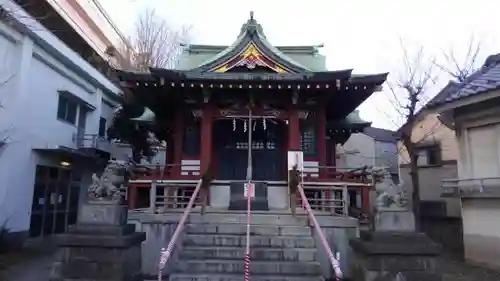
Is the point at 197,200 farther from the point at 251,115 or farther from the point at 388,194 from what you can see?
the point at 388,194

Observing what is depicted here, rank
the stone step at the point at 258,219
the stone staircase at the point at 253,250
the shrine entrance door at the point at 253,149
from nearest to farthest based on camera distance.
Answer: the stone staircase at the point at 253,250 → the stone step at the point at 258,219 → the shrine entrance door at the point at 253,149

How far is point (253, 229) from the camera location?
32.4 ft

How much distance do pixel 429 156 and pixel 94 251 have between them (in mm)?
18115

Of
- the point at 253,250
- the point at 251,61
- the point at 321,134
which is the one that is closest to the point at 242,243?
the point at 253,250

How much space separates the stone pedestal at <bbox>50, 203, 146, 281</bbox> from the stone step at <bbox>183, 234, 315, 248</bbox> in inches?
80.4

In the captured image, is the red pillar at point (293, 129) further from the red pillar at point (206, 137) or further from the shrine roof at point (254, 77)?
the red pillar at point (206, 137)

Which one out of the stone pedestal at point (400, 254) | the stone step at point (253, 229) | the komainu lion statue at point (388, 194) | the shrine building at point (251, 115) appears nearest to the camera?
the stone pedestal at point (400, 254)

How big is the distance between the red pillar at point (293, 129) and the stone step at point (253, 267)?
5991mm

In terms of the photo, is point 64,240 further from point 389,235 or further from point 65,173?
point 65,173

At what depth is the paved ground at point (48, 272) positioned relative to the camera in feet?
31.1

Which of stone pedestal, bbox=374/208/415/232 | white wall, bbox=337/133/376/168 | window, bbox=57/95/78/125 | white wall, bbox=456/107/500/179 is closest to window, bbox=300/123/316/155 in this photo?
white wall, bbox=456/107/500/179

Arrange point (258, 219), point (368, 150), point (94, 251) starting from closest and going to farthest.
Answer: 1. point (94, 251)
2. point (258, 219)
3. point (368, 150)

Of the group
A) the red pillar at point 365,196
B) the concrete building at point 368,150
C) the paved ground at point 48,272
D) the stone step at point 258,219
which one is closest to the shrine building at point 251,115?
the red pillar at point 365,196

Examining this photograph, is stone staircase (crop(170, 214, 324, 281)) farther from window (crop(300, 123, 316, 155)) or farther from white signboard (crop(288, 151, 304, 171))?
window (crop(300, 123, 316, 155))
